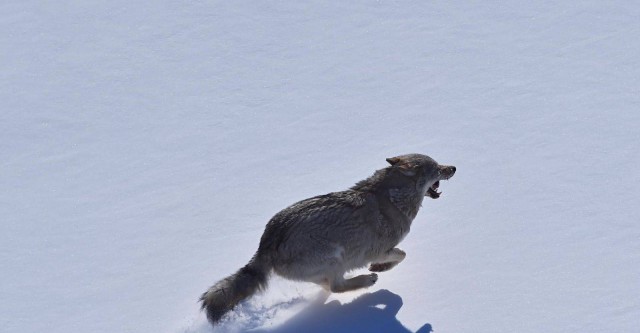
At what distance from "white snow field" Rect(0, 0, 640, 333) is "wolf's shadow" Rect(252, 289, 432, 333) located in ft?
0.05

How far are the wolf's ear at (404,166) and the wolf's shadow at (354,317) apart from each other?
974mm

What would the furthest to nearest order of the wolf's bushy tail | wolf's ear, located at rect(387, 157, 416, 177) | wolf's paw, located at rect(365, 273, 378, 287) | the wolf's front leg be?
wolf's ear, located at rect(387, 157, 416, 177), the wolf's front leg, wolf's paw, located at rect(365, 273, 378, 287), the wolf's bushy tail

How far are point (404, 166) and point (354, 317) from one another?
4.44 ft

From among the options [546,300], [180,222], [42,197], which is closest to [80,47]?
[42,197]

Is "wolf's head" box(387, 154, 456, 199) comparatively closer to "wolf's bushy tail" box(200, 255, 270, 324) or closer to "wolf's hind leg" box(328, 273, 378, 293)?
"wolf's hind leg" box(328, 273, 378, 293)

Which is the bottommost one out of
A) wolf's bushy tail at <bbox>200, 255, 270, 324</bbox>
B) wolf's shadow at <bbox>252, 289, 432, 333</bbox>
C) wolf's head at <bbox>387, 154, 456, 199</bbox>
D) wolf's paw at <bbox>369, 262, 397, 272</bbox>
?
wolf's shadow at <bbox>252, 289, 432, 333</bbox>

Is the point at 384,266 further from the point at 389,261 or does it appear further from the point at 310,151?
the point at 310,151

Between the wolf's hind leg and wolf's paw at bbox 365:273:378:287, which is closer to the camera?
the wolf's hind leg

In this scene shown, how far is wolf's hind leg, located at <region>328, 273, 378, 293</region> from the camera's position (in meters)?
6.99

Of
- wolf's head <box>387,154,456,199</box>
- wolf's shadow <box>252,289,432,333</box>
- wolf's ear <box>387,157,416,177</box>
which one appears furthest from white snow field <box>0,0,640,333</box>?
wolf's ear <box>387,157,416,177</box>

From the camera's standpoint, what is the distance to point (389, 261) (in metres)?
7.34

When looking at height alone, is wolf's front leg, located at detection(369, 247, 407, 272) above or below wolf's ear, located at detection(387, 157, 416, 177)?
below

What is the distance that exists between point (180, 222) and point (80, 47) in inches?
150

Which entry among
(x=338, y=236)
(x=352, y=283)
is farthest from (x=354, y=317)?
(x=338, y=236)
